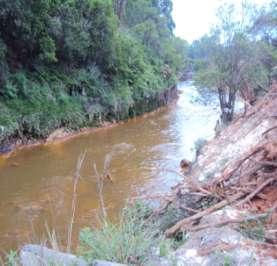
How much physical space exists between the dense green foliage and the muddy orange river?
5.28 ft

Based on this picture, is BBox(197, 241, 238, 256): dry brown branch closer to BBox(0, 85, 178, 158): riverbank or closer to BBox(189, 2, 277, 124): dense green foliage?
BBox(0, 85, 178, 158): riverbank

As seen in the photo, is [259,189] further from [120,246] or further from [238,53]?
[238,53]

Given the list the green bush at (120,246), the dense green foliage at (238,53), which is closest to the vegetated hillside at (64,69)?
the dense green foliage at (238,53)

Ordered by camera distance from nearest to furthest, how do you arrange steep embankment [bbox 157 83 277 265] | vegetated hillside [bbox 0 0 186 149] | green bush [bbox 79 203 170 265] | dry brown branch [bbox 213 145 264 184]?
green bush [bbox 79 203 170 265] → steep embankment [bbox 157 83 277 265] → dry brown branch [bbox 213 145 264 184] → vegetated hillside [bbox 0 0 186 149]

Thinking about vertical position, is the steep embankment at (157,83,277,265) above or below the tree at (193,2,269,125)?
below

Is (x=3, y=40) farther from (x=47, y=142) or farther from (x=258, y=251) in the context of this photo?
(x=258, y=251)

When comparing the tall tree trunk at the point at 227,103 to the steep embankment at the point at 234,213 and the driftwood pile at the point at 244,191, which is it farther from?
the driftwood pile at the point at 244,191

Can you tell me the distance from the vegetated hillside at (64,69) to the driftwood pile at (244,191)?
768cm

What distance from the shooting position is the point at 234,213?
3264 mm

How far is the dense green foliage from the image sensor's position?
13531 millimetres

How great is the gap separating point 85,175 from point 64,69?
7134 mm

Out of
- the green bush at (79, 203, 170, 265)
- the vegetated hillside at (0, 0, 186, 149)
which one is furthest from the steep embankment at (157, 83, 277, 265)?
the vegetated hillside at (0, 0, 186, 149)

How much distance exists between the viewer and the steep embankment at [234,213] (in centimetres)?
259

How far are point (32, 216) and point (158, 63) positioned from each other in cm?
1861
